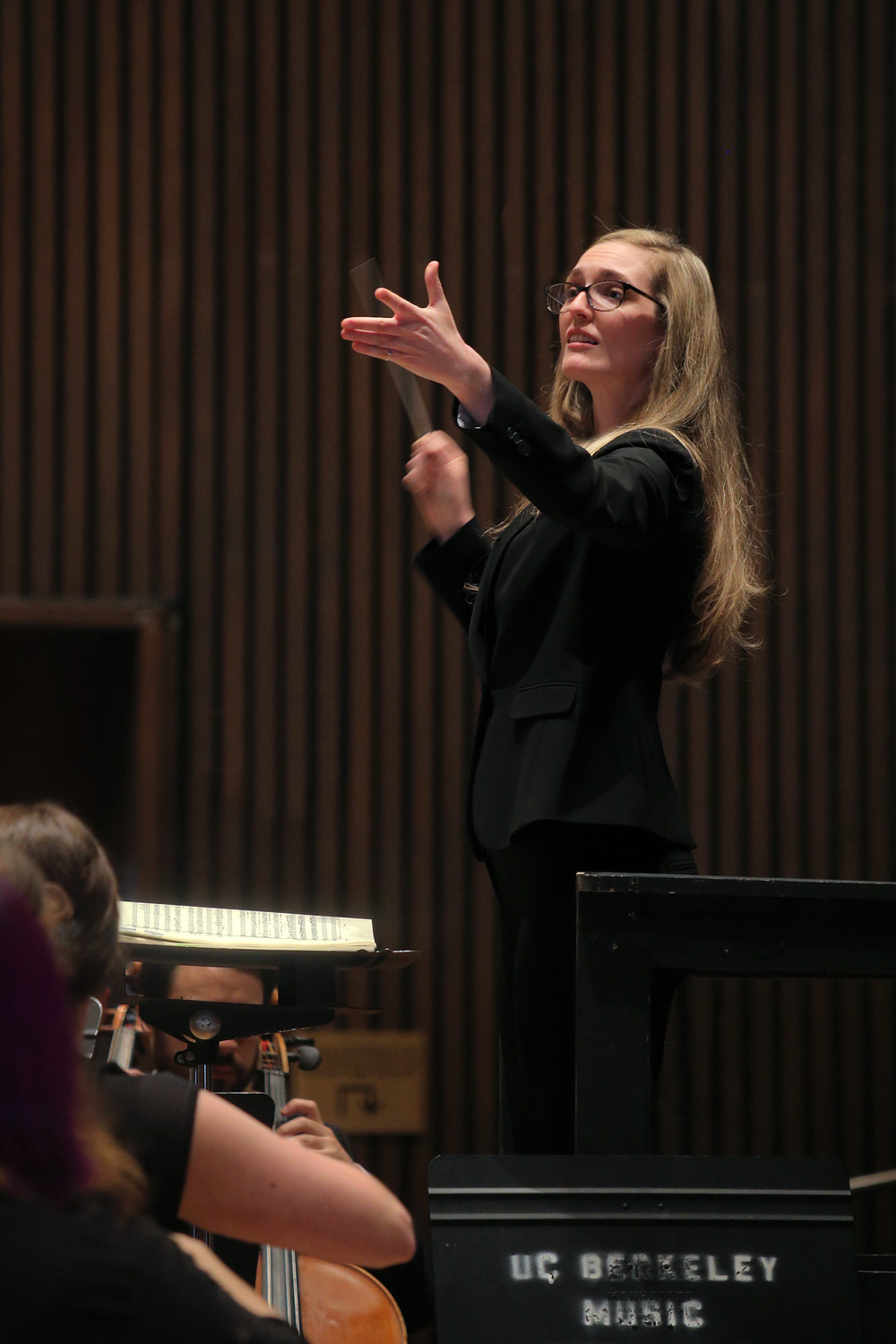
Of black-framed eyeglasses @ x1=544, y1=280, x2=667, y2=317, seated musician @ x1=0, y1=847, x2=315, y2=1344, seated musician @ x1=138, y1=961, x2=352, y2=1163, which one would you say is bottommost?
seated musician @ x1=138, y1=961, x2=352, y2=1163

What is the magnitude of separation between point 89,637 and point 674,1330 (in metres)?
2.92

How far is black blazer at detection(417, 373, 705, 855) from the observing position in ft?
6.09

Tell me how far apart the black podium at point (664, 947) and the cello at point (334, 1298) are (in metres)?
0.50

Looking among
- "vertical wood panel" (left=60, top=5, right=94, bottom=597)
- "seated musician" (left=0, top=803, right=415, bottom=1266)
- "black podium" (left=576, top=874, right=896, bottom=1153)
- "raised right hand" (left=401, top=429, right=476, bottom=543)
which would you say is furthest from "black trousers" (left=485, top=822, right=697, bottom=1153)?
"vertical wood panel" (left=60, top=5, right=94, bottom=597)

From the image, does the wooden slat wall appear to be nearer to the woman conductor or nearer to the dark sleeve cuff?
the dark sleeve cuff

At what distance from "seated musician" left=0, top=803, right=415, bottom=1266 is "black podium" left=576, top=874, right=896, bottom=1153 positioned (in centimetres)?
61

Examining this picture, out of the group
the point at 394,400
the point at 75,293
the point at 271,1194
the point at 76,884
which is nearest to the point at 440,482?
the point at 76,884

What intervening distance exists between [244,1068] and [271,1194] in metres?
1.48

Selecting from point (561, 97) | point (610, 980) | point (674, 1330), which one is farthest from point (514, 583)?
point (561, 97)

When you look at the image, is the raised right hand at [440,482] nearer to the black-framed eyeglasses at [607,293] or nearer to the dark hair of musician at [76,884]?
the black-framed eyeglasses at [607,293]

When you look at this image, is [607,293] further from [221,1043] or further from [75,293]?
[75,293]

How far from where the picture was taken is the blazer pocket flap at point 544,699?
1.97m

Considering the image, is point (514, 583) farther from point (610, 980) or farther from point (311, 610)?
point (311, 610)

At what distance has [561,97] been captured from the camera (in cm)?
425
